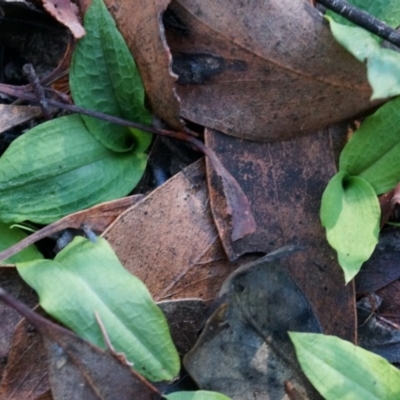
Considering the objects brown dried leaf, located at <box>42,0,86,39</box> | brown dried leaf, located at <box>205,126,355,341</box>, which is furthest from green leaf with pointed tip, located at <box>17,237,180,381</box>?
brown dried leaf, located at <box>42,0,86,39</box>

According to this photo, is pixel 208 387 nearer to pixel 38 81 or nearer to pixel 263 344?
pixel 263 344

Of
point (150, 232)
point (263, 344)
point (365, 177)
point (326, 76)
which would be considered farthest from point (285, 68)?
point (263, 344)

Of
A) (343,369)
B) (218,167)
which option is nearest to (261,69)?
(218,167)

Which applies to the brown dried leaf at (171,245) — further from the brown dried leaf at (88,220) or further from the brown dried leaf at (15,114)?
the brown dried leaf at (15,114)

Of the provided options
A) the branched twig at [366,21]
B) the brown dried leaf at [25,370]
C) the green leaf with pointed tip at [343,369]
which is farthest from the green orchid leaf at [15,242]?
the branched twig at [366,21]

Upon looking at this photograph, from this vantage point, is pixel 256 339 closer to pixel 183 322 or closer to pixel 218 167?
pixel 183 322

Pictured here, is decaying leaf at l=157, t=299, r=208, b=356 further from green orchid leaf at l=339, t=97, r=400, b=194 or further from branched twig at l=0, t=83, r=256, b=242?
green orchid leaf at l=339, t=97, r=400, b=194

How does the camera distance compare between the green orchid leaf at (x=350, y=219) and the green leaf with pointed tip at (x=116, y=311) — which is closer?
the green leaf with pointed tip at (x=116, y=311)
